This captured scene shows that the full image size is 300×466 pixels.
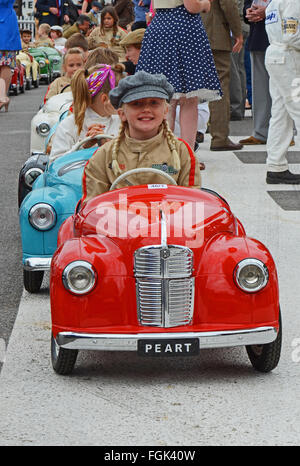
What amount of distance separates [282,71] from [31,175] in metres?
2.57

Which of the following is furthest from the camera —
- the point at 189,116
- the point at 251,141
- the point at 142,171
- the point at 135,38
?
the point at 251,141

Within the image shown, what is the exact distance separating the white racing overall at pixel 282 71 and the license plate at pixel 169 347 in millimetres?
4590

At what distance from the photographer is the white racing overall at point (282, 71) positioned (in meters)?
8.09

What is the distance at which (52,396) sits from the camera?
13.4 feet

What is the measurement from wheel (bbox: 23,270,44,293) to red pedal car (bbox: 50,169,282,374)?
150 centimetres

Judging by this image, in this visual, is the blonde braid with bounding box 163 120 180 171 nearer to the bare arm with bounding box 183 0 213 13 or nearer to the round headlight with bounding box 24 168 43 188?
the round headlight with bounding box 24 168 43 188

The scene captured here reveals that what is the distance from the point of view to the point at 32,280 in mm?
5727

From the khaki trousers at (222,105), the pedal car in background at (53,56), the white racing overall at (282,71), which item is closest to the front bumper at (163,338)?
the white racing overall at (282,71)

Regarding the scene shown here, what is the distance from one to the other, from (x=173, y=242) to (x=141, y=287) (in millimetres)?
232

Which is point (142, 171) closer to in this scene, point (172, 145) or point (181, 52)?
point (172, 145)

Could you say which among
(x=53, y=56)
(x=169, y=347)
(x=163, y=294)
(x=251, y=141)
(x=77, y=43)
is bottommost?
(x=53, y=56)

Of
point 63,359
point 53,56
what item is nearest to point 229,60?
point 63,359
